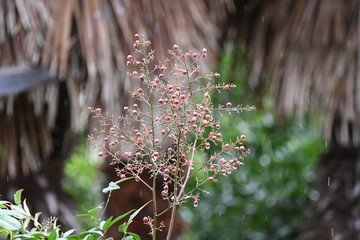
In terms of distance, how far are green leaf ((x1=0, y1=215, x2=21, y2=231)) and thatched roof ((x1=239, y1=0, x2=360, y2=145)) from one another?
7.96ft

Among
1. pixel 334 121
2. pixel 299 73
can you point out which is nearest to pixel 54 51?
pixel 299 73

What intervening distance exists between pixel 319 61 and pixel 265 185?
272 cm

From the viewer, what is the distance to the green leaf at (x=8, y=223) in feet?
2.44

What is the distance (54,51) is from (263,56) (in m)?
1.33

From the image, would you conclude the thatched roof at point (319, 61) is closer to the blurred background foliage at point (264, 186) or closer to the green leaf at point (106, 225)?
the blurred background foliage at point (264, 186)

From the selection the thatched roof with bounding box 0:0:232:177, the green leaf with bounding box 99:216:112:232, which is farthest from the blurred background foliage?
the green leaf with bounding box 99:216:112:232

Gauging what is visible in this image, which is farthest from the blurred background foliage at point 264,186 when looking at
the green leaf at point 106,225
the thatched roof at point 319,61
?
the green leaf at point 106,225

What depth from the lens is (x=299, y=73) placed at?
3162mm

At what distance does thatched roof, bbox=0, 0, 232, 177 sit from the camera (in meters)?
2.57

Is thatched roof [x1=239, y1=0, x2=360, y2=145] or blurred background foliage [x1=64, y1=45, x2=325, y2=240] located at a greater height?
thatched roof [x1=239, y1=0, x2=360, y2=145]

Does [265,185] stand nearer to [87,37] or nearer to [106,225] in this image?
[87,37]

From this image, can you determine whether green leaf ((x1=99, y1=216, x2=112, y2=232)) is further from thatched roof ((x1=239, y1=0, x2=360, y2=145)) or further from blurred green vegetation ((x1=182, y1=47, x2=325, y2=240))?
blurred green vegetation ((x1=182, y1=47, x2=325, y2=240))

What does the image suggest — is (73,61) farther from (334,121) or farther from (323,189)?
(323,189)

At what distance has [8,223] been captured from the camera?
0.76 meters
